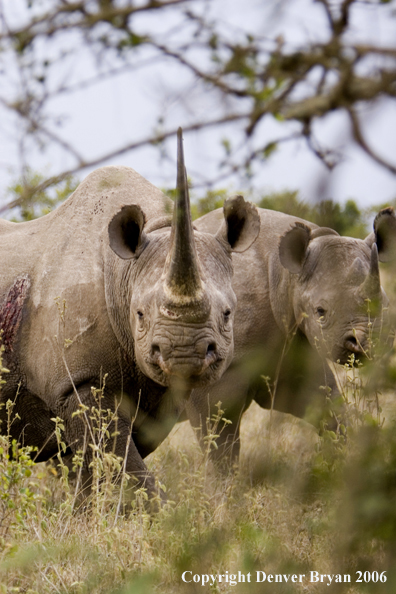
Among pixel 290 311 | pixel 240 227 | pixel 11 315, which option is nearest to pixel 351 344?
pixel 290 311

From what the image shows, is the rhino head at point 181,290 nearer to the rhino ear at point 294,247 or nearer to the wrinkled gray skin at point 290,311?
the rhino ear at point 294,247

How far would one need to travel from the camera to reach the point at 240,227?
16.7ft

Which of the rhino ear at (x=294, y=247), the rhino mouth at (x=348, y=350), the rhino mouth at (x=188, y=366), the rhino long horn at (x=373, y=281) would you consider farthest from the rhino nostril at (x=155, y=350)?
the rhino ear at (x=294, y=247)

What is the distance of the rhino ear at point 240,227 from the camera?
500 centimetres

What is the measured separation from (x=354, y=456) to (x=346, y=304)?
13.6 ft

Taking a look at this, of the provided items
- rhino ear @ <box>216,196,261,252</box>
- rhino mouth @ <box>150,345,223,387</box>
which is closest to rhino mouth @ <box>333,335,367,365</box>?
rhino ear @ <box>216,196,261,252</box>

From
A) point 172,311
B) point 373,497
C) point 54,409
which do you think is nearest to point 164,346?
point 172,311

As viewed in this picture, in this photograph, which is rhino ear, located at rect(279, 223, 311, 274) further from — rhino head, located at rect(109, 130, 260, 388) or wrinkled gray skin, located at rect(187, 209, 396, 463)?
rhino head, located at rect(109, 130, 260, 388)

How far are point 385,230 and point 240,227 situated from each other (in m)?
1.27

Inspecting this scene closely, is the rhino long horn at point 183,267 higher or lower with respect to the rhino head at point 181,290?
higher

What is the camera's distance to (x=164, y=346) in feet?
13.6

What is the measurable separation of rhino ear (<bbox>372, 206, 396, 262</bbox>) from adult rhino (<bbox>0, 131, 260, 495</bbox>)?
1.00 meters

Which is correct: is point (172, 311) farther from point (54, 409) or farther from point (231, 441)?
point (231, 441)

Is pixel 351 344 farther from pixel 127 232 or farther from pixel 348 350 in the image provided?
pixel 127 232
